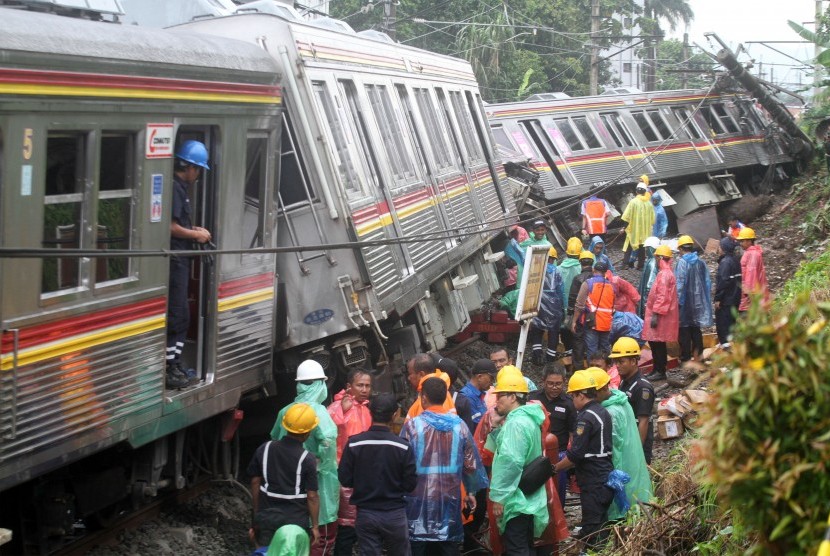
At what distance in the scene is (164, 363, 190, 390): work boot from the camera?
23.7 feet

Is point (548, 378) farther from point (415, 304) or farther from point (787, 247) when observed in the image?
point (787, 247)

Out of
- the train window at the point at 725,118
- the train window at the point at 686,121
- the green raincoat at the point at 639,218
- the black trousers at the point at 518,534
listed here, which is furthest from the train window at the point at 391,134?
the train window at the point at 725,118

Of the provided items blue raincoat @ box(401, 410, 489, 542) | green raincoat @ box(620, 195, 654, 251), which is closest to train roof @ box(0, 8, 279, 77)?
blue raincoat @ box(401, 410, 489, 542)

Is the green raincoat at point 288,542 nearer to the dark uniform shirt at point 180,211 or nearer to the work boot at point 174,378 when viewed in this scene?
the work boot at point 174,378

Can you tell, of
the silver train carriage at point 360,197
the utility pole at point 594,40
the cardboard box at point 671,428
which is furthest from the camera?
the utility pole at point 594,40

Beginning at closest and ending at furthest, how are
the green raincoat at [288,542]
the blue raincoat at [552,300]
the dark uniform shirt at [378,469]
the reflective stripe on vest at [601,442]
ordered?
the green raincoat at [288,542] < the dark uniform shirt at [378,469] < the reflective stripe on vest at [601,442] < the blue raincoat at [552,300]

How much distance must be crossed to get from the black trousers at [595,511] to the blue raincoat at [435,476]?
908mm

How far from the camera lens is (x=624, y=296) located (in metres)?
13.4

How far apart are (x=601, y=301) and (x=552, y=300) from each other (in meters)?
1.18

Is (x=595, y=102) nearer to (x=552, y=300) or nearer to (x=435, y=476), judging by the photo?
(x=552, y=300)

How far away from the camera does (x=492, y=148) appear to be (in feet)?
52.4

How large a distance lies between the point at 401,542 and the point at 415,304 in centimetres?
423

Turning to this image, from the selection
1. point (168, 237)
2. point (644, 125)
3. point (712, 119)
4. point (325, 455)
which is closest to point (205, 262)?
point (168, 237)

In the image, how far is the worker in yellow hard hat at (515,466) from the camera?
269 inches
